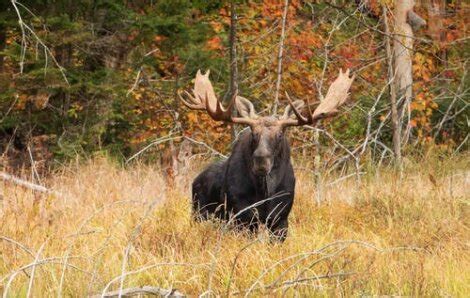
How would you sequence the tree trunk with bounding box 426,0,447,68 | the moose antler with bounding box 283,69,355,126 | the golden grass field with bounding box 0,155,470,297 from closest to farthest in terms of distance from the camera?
the golden grass field with bounding box 0,155,470,297 → the moose antler with bounding box 283,69,355,126 → the tree trunk with bounding box 426,0,447,68

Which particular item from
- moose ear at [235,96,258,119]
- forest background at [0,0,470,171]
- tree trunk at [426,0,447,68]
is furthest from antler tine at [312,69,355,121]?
tree trunk at [426,0,447,68]

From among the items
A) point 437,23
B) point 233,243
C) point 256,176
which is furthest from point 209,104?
point 437,23

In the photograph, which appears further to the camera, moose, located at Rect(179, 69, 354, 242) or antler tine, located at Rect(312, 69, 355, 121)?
antler tine, located at Rect(312, 69, 355, 121)

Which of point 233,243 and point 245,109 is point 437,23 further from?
point 233,243

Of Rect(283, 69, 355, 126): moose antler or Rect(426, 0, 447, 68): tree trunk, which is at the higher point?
Rect(426, 0, 447, 68): tree trunk

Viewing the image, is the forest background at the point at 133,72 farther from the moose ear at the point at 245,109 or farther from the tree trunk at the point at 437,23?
the tree trunk at the point at 437,23

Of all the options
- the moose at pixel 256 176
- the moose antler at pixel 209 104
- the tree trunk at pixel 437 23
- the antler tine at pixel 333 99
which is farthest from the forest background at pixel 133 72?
the tree trunk at pixel 437 23

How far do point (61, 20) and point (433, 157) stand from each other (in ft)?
18.9

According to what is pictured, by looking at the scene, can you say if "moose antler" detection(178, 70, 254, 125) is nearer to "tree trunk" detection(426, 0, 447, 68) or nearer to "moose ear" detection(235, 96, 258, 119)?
"moose ear" detection(235, 96, 258, 119)

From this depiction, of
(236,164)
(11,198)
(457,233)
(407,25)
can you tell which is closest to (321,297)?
(457,233)

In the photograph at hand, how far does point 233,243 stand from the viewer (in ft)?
23.5

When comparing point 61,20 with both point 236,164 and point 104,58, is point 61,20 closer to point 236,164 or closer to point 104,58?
point 104,58

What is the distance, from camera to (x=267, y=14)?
18.5 metres

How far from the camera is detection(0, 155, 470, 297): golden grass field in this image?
5613 mm
